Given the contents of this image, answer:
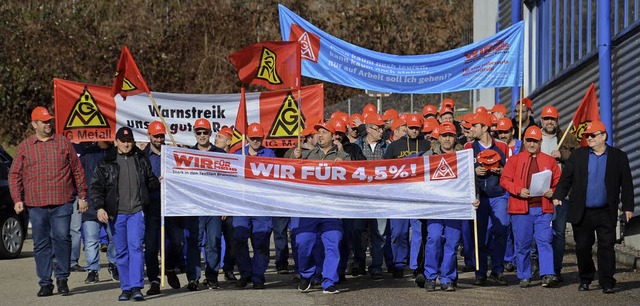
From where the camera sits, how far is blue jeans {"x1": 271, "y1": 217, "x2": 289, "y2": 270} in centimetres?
1548

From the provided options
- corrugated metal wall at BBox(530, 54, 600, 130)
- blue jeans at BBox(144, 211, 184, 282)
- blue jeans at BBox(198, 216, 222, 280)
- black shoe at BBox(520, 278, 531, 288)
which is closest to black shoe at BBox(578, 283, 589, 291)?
black shoe at BBox(520, 278, 531, 288)

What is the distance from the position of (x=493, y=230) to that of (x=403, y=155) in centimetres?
152

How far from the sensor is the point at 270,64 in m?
15.4

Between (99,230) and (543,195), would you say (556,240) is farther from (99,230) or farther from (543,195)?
(99,230)

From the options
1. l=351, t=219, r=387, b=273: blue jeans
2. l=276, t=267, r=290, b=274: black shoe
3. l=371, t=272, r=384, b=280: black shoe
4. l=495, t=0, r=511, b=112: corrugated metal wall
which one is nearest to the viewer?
l=371, t=272, r=384, b=280: black shoe

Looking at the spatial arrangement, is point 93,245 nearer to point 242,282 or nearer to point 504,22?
point 242,282

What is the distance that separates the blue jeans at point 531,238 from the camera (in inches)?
538

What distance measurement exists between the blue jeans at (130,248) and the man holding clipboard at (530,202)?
3995mm

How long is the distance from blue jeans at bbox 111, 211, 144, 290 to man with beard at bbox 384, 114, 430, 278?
3.41 metres

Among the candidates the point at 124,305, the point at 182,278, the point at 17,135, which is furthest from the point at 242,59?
the point at 17,135

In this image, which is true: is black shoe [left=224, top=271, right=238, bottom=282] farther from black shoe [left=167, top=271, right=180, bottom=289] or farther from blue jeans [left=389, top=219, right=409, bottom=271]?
blue jeans [left=389, top=219, right=409, bottom=271]

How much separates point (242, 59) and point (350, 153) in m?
1.73

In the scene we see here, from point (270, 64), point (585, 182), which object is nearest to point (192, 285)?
point (270, 64)

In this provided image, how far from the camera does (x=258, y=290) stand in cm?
1383
